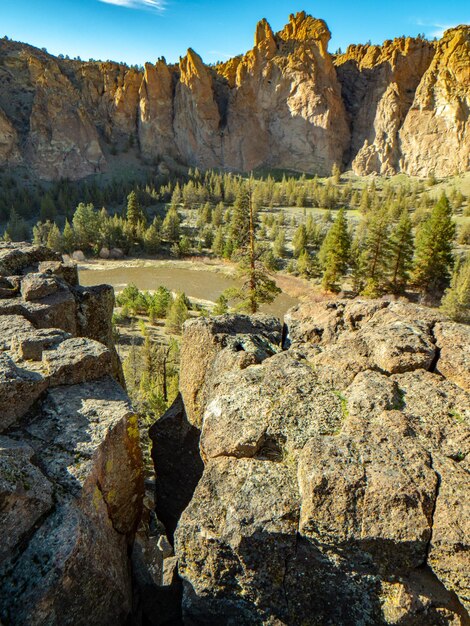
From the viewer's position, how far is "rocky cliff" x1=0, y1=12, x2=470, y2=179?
118000 mm

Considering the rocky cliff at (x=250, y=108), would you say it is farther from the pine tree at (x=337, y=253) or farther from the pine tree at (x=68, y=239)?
the pine tree at (x=337, y=253)

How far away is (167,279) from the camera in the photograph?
6444 cm

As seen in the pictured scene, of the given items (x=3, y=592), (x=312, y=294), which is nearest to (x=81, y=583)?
(x=3, y=592)

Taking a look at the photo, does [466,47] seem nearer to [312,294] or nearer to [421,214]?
[421,214]

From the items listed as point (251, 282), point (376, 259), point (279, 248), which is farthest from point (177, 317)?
point (279, 248)

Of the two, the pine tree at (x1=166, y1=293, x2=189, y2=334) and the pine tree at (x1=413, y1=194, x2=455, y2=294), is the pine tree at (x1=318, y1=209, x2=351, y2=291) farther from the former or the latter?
the pine tree at (x1=166, y1=293, x2=189, y2=334)

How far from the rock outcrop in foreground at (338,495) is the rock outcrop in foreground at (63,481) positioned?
139cm

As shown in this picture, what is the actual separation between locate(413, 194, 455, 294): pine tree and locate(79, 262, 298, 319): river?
697 inches

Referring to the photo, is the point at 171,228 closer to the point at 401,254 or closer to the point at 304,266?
the point at 304,266

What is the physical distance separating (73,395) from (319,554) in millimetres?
5157

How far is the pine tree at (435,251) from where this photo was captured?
4341 cm

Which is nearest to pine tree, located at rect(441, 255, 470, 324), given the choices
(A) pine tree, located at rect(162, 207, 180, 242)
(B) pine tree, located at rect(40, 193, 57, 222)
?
(A) pine tree, located at rect(162, 207, 180, 242)

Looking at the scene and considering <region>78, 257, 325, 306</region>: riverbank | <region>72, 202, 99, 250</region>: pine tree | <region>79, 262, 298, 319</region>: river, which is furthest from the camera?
<region>72, 202, 99, 250</region>: pine tree

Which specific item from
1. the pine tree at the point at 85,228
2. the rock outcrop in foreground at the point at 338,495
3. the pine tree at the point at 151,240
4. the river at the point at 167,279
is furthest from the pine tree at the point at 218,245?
the rock outcrop in foreground at the point at 338,495
